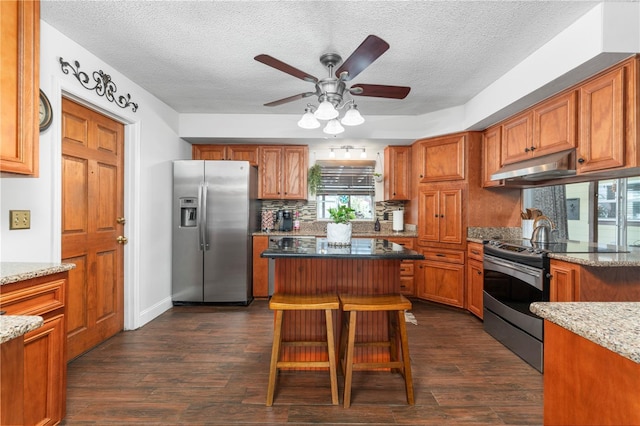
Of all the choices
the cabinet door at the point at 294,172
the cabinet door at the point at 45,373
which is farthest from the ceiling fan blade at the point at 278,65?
the cabinet door at the point at 294,172

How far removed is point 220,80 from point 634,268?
11.8ft

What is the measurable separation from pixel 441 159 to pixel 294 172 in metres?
1.96

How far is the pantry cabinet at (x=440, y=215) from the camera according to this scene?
369 cm

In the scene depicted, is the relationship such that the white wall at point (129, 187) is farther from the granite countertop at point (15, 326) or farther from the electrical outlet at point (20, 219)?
the granite countertop at point (15, 326)

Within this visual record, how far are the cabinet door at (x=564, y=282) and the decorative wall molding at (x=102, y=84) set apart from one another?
151 inches

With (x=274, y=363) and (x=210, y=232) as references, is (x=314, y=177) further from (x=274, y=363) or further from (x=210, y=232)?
(x=274, y=363)

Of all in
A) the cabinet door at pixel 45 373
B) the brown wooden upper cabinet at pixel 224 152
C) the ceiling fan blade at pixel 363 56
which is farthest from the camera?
the brown wooden upper cabinet at pixel 224 152

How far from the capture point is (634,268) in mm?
2098

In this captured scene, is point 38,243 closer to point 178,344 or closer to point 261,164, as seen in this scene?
point 178,344

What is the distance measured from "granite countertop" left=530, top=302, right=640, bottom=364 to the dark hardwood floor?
1.21m

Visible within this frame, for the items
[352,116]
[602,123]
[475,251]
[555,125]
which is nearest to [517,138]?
[555,125]

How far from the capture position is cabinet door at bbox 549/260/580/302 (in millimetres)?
2131

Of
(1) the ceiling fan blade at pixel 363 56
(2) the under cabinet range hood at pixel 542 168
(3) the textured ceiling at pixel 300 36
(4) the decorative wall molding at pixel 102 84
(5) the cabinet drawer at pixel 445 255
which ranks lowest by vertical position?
(5) the cabinet drawer at pixel 445 255

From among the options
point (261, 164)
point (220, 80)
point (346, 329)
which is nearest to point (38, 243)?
point (220, 80)
